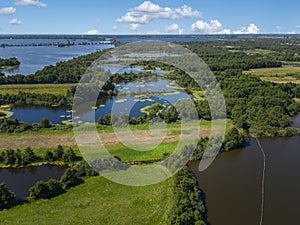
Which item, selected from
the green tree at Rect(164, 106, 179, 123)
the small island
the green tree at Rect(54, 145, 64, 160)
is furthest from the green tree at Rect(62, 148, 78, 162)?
the small island

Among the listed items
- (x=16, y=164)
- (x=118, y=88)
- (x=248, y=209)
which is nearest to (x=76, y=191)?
(x=16, y=164)

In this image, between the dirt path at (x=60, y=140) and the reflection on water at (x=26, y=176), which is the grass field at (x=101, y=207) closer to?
the reflection on water at (x=26, y=176)

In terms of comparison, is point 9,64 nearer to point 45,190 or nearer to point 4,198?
point 45,190

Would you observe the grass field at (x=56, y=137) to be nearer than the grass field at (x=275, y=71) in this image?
Yes

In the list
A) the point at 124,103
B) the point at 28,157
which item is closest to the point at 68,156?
the point at 28,157

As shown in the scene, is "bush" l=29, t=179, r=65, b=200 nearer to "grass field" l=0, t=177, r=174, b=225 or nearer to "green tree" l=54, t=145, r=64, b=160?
"grass field" l=0, t=177, r=174, b=225

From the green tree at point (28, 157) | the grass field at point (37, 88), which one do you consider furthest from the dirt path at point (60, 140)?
the grass field at point (37, 88)
